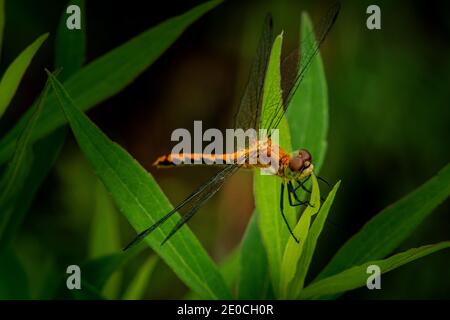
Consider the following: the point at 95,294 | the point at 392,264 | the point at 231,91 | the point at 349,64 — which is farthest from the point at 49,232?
the point at 392,264

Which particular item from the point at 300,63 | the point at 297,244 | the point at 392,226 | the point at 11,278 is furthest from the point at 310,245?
the point at 11,278

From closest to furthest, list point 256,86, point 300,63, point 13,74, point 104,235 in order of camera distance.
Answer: point 13,74, point 300,63, point 256,86, point 104,235

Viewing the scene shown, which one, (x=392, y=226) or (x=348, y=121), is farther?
(x=348, y=121)

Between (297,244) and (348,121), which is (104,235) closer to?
(297,244)

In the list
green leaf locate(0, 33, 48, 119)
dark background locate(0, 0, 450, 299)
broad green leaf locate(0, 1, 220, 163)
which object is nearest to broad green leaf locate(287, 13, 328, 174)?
broad green leaf locate(0, 1, 220, 163)

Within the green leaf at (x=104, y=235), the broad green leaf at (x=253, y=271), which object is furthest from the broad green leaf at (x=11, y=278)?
the broad green leaf at (x=253, y=271)

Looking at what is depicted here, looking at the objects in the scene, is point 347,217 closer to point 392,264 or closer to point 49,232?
point 49,232
